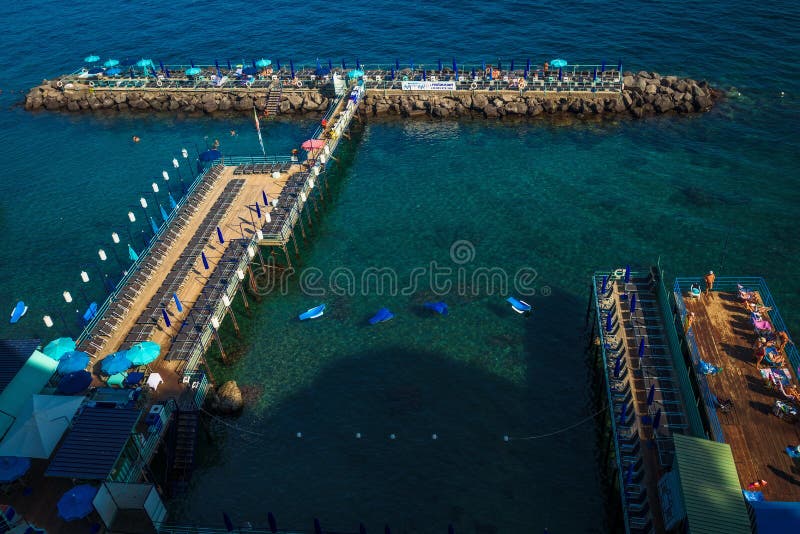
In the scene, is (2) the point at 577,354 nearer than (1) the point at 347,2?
Yes

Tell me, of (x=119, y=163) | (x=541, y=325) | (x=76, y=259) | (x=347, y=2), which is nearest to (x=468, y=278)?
(x=541, y=325)

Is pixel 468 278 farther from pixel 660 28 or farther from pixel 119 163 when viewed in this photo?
pixel 660 28

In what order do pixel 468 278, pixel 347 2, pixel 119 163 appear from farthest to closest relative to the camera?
pixel 347 2 → pixel 119 163 → pixel 468 278

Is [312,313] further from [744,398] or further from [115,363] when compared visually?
[744,398]

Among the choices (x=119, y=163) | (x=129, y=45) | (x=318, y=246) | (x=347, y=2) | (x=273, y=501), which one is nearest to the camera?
(x=273, y=501)

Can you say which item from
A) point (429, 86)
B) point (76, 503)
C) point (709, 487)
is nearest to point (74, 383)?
point (76, 503)

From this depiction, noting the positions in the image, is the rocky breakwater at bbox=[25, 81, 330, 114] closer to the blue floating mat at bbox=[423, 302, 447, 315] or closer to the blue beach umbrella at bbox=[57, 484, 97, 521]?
the blue floating mat at bbox=[423, 302, 447, 315]

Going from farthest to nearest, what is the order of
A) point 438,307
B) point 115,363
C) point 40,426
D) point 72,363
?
point 438,307 < point 115,363 < point 72,363 < point 40,426
